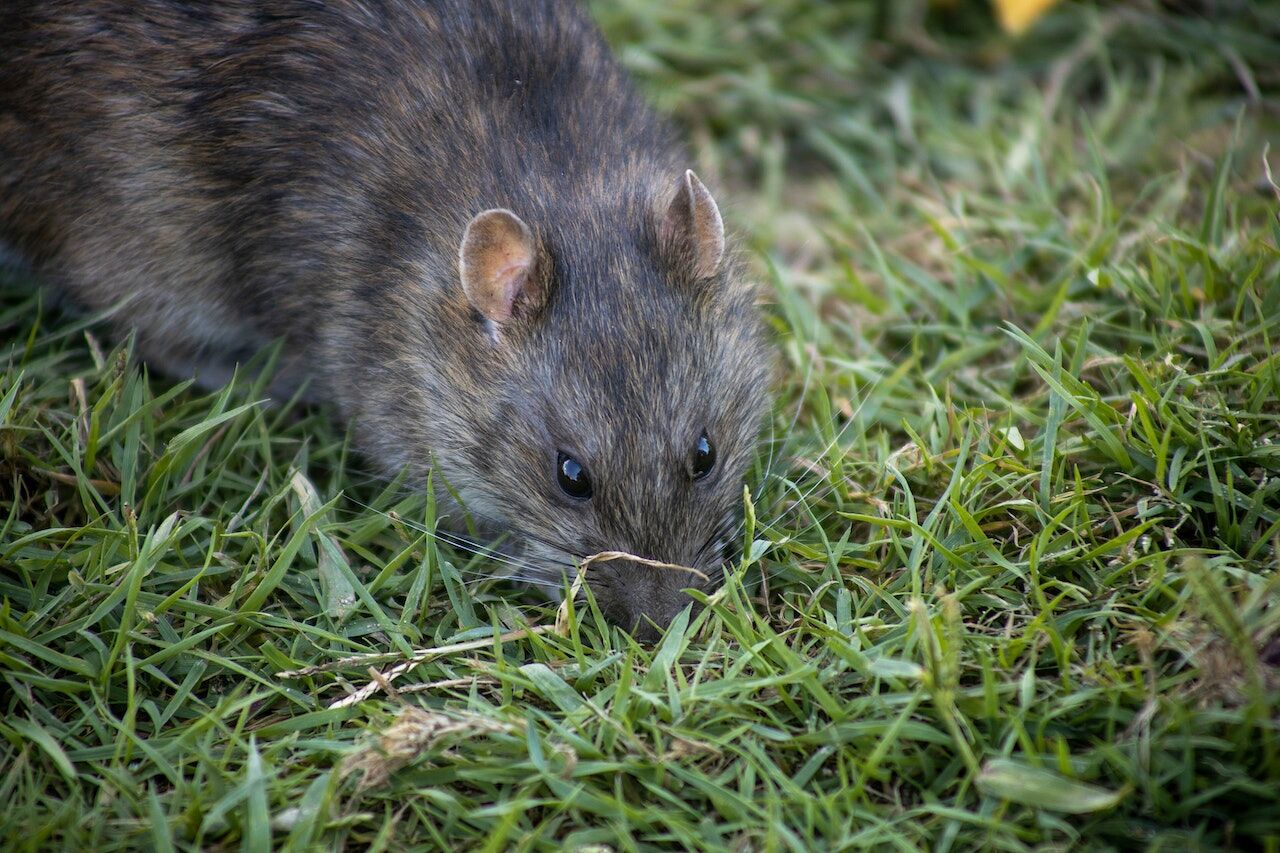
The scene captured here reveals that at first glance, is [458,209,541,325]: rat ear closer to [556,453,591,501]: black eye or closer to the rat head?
the rat head

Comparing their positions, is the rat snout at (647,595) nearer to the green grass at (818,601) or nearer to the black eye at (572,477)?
the green grass at (818,601)

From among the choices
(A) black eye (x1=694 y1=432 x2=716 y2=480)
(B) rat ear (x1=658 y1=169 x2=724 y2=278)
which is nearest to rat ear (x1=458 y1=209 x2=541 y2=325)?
(B) rat ear (x1=658 y1=169 x2=724 y2=278)

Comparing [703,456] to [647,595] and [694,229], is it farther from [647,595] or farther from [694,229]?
[694,229]

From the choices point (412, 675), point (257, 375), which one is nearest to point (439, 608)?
point (412, 675)

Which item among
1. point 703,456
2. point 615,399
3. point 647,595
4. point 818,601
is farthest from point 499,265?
point 818,601

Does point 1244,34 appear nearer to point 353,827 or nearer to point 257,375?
point 257,375
